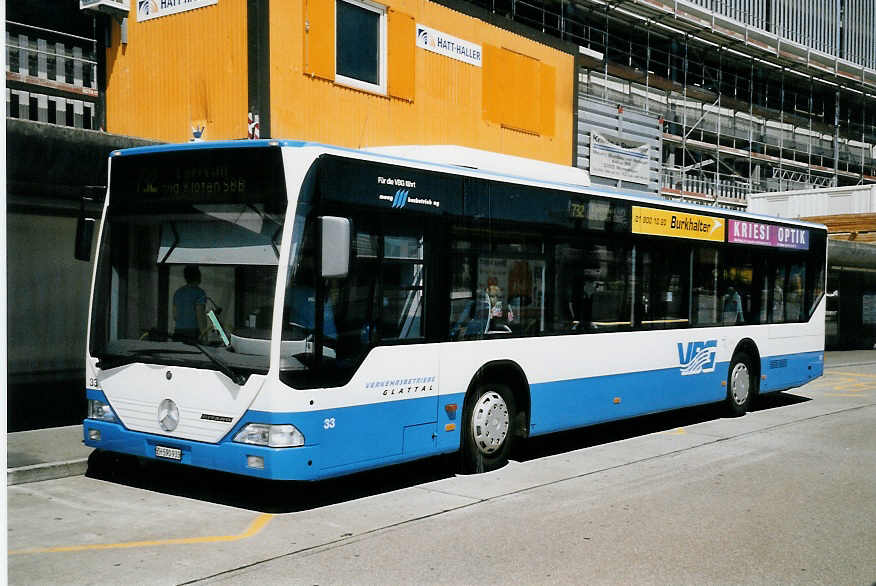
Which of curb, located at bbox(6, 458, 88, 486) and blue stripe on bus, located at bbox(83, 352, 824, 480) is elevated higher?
blue stripe on bus, located at bbox(83, 352, 824, 480)

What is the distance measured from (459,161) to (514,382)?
2.29m

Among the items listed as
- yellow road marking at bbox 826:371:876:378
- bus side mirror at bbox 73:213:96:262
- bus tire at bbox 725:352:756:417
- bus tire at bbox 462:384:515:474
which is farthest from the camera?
yellow road marking at bbox 826:371:876:378

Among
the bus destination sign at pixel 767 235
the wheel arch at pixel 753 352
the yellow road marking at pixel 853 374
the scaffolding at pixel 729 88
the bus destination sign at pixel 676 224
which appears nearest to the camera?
the bus destination sign at pixel 676 224

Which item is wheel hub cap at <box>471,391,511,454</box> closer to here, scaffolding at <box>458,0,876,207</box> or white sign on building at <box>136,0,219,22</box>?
white sign on building at <box>136,0,219,22</box>

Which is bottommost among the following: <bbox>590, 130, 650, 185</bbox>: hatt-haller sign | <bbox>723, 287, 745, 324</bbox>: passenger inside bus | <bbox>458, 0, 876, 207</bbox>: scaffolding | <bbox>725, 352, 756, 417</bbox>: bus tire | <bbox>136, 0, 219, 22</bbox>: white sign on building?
<bbox>725, 352, 756, 417</bbox>: bus tire

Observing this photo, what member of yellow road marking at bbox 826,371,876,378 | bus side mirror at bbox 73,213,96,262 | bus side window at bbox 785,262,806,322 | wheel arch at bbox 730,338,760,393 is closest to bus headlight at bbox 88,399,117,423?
bus side mirror at bbox 73,213,96,262

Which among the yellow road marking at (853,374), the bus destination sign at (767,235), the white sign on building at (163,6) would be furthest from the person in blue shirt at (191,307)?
the yellow road marking at (853,374)

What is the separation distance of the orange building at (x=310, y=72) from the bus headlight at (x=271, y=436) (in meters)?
7.93

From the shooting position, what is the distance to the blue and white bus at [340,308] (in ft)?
23.1

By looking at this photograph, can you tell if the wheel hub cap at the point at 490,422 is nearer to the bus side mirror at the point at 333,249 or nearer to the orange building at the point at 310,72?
the bus side mirror at the point at 333,249

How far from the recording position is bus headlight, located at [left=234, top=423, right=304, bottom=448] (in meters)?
6.95

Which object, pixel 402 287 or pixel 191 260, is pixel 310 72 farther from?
pixel 191 260

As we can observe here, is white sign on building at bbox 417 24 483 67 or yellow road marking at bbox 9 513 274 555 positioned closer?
yellow road marking at bbox 9 513 274 555

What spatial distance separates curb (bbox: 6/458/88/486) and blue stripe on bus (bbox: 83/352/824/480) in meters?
0.72
